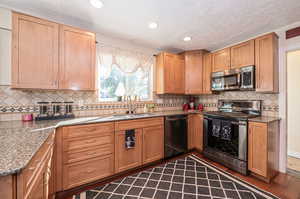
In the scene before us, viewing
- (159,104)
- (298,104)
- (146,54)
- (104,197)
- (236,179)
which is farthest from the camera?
(159,104)

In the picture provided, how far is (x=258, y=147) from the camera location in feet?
6.79

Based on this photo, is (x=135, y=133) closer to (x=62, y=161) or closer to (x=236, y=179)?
(x=62, y=161)

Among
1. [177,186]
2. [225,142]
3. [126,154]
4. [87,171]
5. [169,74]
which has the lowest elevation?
[177,186]

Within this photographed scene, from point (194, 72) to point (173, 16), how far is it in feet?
5.51

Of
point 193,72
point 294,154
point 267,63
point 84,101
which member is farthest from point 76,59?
point 294,154

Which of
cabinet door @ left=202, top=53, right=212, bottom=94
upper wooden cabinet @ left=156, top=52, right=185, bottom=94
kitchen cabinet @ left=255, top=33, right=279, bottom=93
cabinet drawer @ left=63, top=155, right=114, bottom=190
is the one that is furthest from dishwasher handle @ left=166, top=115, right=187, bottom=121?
kitchen cabinet @ left=255, top=33, right=279, bottom=93

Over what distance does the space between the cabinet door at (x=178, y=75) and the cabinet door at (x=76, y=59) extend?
6.27 ft

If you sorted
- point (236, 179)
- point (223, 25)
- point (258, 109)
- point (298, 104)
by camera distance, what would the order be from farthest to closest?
point (298, 104) < point (258, 109) < point (223, 25) < point (236, 179)

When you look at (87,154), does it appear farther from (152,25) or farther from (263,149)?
(263,149)

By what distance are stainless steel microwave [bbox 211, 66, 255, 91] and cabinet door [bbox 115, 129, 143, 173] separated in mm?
2072

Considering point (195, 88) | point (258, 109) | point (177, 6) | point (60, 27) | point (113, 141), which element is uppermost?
point (177, 6)

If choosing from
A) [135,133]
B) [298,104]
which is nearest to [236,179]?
[135,133]

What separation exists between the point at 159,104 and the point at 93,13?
7.64ft

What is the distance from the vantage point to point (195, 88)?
3.36 meters
